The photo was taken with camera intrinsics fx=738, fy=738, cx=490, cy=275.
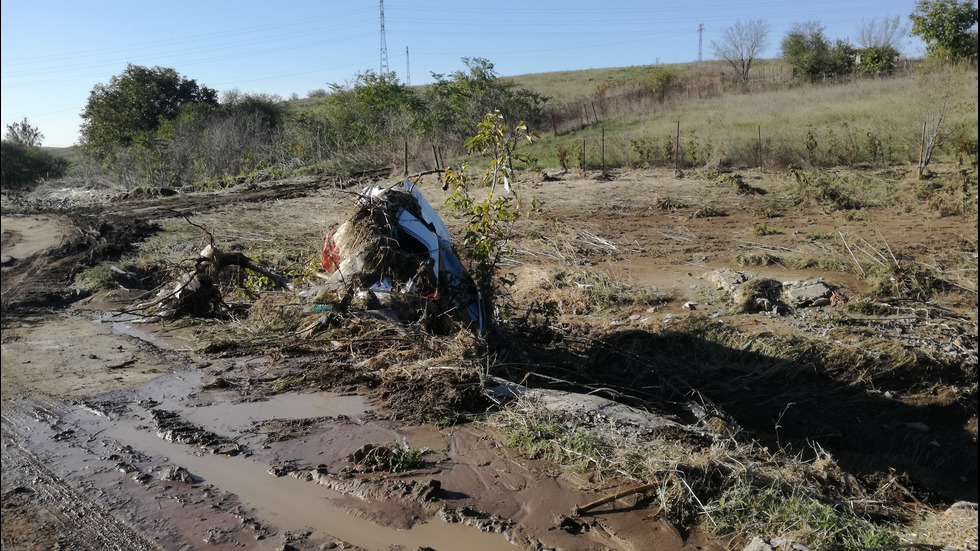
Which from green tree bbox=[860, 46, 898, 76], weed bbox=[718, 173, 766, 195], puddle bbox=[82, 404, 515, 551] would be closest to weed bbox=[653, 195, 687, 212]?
weed bbox=[718, 173, 766, 195]

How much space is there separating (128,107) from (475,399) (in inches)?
1415

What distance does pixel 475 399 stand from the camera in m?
5.57

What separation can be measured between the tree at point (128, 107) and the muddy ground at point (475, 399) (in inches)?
861

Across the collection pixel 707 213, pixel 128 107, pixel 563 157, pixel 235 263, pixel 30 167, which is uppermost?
pixel 128 107

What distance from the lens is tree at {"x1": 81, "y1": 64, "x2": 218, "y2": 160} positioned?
116 ft

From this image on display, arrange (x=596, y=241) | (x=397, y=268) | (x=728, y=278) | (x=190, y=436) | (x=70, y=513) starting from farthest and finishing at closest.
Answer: (x=596, y=241)
(x=728, y=278)
(x=397, y=268)
(x=190, y=436)
(x=70, y=513)

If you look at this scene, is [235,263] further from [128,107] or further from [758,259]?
[128,107]

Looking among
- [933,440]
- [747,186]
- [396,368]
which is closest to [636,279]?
[933,440]

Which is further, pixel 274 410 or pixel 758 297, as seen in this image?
pixel 758 297

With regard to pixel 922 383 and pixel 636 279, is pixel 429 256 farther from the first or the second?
pixel 922 383

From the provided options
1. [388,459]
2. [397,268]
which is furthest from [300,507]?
[397,268]

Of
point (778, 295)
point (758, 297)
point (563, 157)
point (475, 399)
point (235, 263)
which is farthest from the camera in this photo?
point (563, 157)

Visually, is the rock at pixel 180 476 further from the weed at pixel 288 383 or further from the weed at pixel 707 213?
the weed at pixel 707 213

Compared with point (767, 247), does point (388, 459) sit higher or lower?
lower
